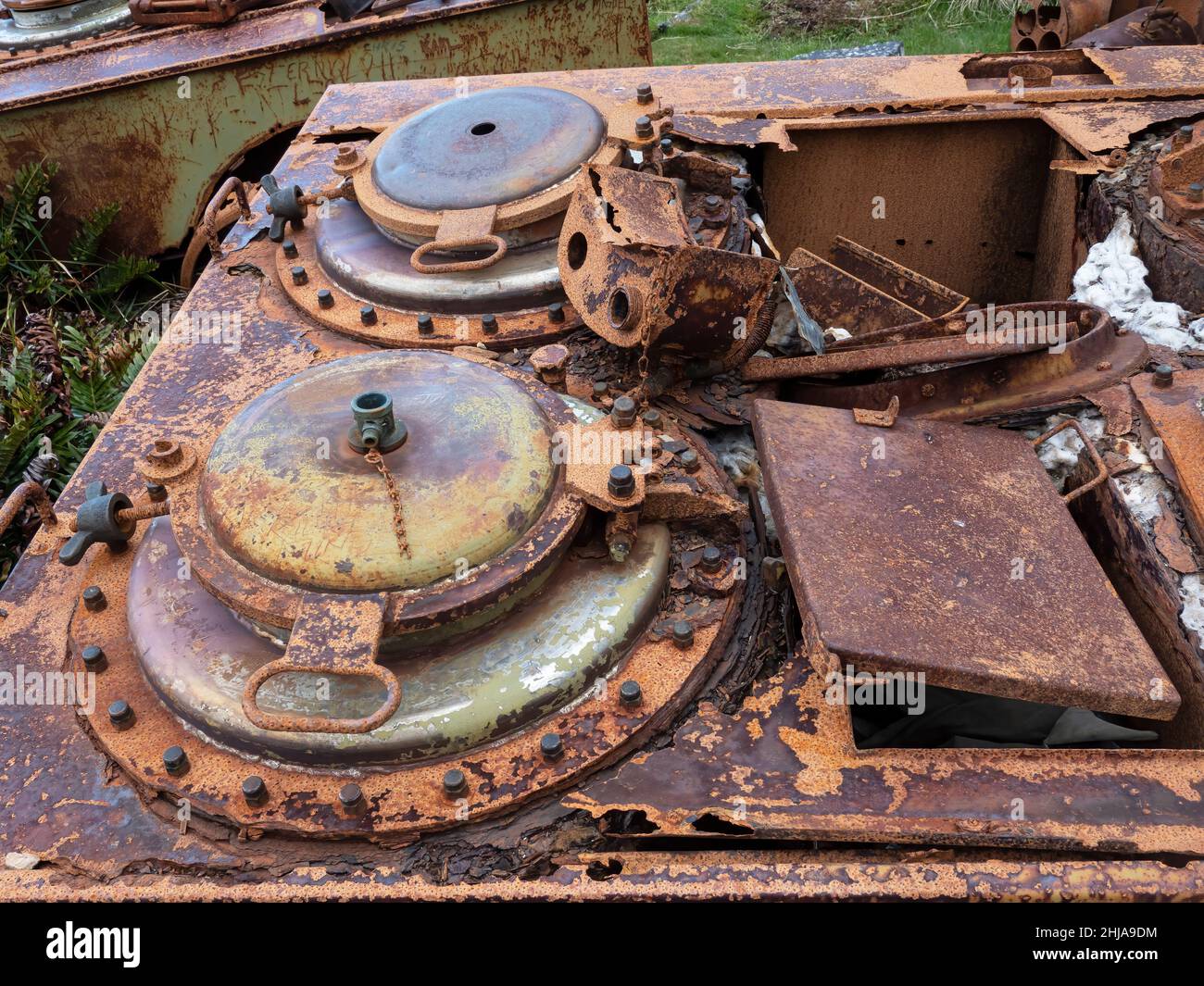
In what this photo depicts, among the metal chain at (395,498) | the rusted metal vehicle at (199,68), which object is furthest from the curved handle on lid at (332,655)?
the rusted metal vehicle at (199,68)

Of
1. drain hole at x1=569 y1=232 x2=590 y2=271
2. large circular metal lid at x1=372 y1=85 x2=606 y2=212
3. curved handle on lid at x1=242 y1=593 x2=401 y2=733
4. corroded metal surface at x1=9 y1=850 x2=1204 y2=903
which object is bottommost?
corroded metal surface at x1=9 y1=850 x2=1204 y2=903

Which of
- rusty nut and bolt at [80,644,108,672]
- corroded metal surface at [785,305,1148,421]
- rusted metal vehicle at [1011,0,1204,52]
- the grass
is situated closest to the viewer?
rusty nut and bolt at [80,644,108,672]

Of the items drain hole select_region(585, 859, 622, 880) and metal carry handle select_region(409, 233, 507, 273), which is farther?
metal carry handle select_region(409, 233, 507, 273)

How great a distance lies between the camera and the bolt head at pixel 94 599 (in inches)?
99.1

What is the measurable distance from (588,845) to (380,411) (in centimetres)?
97

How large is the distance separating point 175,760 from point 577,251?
170 centimetres

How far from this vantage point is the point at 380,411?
2191 millimetres

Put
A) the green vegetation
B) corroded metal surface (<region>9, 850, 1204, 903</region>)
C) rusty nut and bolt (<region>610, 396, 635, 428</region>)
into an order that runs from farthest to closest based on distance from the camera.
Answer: the green vegetation
rusty nut and bolt (<region>610, 396, 635, 428</region>)
corroded metal surface (<region>9, 850, 1204, 903</region>)

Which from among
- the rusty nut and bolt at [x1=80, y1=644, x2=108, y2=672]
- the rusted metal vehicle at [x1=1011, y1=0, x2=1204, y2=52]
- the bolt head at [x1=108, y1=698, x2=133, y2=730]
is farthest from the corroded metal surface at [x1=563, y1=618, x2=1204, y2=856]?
the rusted metal vehicle at [x1=1011, y1=0, x2=1204, y2=52]

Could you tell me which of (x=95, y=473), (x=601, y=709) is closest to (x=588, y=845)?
(x=601, y=709)

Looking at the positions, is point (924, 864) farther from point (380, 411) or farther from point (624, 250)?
point (624, 250)

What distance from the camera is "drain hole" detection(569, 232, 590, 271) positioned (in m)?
2.98

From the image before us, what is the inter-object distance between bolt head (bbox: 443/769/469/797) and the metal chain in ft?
1.45

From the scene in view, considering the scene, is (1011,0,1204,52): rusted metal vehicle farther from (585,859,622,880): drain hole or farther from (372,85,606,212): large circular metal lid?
(585,859,622,880): drain hole
